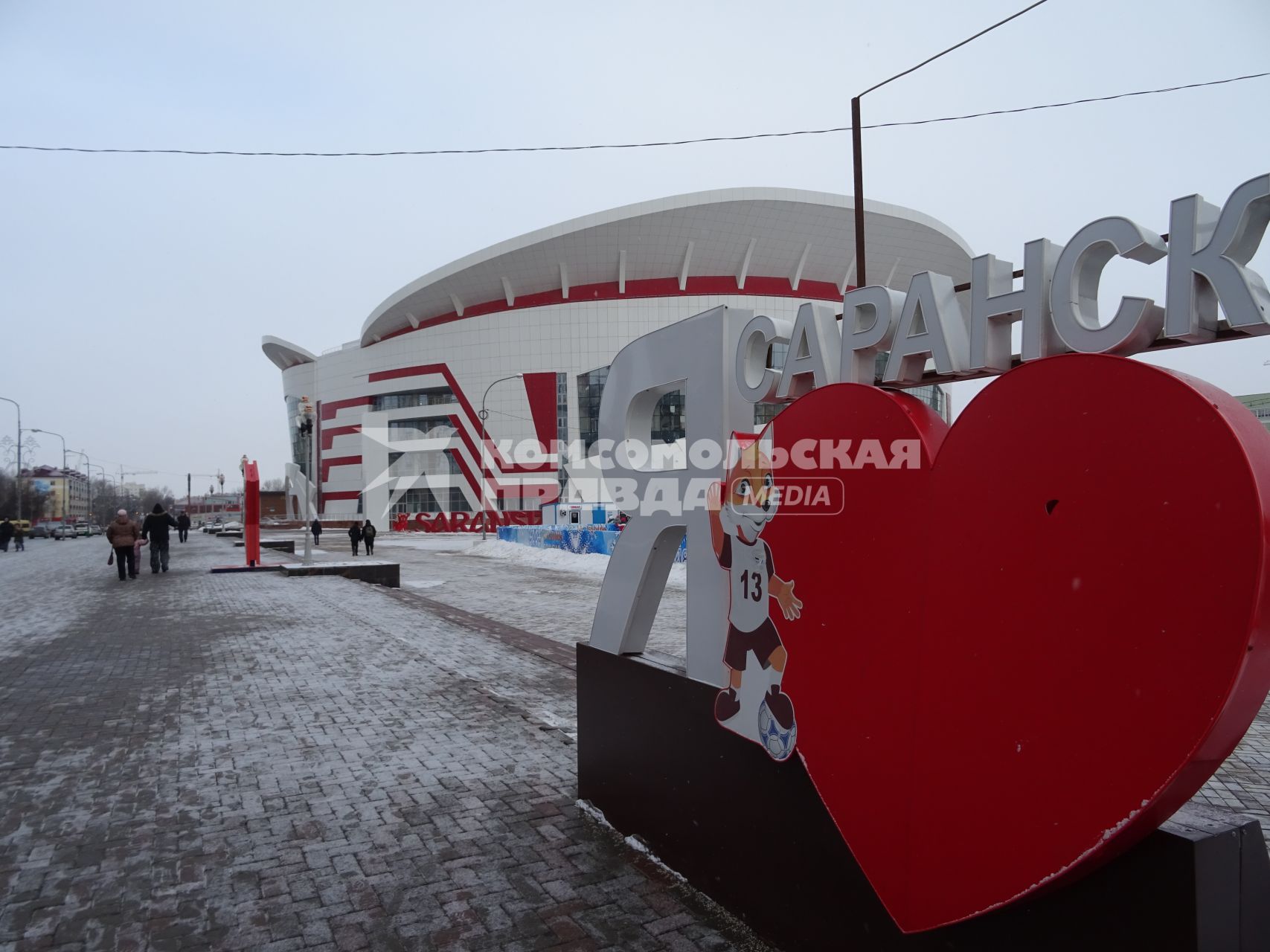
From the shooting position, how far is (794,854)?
3.05 m

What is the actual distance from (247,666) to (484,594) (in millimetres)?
8089

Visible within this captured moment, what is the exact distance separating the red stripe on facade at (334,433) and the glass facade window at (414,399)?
264cm

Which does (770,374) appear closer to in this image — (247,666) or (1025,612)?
(1025,612)

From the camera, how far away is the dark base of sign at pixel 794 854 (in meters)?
1.95

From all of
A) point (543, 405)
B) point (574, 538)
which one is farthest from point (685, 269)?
point (574, 538)

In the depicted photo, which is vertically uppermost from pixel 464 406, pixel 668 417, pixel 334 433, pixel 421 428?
pixel 464 406

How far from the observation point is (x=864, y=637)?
2766 millimetres

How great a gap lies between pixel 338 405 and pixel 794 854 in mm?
75560

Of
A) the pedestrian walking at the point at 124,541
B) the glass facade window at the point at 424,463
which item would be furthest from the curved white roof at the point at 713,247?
the pedestrian walking at the point at 124,541

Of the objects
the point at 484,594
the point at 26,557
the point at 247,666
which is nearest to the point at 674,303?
the point at 26,557

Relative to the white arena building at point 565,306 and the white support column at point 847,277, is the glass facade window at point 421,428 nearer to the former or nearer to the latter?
the white arena building at point 565,306

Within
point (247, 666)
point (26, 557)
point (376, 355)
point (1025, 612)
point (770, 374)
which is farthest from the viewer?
point (376, 355)

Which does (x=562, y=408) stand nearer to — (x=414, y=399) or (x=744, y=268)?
(x=414, y=399)

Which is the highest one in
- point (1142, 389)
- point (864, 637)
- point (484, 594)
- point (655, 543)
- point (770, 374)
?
point (770, 374)
